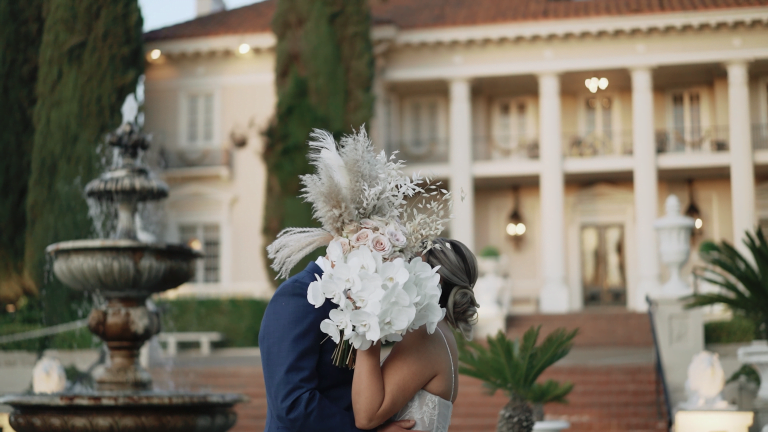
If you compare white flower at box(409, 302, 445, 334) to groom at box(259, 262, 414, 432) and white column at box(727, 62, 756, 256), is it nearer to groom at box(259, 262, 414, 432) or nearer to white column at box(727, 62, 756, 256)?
groom at box(259, 262, 414, 432)

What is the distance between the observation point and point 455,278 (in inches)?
115

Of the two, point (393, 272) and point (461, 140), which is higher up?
point (461, 140)

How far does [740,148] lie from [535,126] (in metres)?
5.40

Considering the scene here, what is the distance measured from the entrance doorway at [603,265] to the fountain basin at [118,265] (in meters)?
17.9

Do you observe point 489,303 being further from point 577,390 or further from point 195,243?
point 195,243

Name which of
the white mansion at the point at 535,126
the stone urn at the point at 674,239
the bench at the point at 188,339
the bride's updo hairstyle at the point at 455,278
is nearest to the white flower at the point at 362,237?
the bride's updo hairstyle at the point at 455,278

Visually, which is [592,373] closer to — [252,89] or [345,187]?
[345,187]

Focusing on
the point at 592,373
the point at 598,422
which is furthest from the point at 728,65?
the point at 598,422

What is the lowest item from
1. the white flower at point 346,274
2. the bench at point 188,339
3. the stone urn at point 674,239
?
the bench at point 188,339

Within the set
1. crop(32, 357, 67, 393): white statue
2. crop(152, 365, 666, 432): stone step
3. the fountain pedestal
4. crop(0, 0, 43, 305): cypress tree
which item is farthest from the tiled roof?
crop(32, 357, 67, 393): white statue

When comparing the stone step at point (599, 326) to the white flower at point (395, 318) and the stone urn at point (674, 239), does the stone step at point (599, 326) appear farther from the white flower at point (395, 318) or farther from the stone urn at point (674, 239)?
the white flower at point (395, 318)

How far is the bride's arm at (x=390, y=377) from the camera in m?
2.60

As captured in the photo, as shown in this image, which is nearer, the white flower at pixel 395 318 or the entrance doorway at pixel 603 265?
the white flower at pixel 395 318

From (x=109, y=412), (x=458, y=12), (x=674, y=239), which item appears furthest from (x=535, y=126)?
(x=109, y=412)
